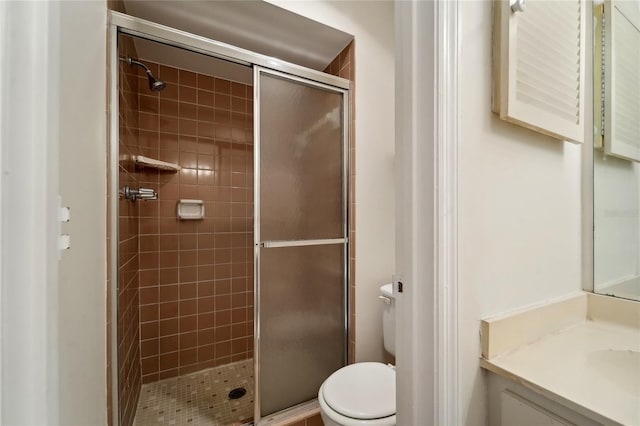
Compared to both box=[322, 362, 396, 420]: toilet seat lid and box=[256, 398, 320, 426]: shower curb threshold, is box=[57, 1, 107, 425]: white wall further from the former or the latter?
box=[322, 362, 396, 420]: toilet seat lid

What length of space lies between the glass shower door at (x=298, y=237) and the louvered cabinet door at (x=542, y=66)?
0.98 meters

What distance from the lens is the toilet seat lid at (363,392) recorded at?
102 cm

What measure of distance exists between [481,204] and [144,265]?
2059 mm

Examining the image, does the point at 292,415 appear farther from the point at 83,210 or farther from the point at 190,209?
the point at 190,209

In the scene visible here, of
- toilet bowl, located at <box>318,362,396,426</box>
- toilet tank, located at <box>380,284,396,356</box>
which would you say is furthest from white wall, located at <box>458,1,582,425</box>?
toilet tank, located at <box>380,284,396,356</box>

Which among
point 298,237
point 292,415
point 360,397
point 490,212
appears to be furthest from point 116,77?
point 292,415

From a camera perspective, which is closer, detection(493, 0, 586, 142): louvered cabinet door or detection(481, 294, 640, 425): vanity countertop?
detection(481, 294, 640, 425): vanity countertop

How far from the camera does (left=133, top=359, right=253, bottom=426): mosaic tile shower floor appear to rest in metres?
1.51

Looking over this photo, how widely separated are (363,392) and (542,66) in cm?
133

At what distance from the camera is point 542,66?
756 millimetres

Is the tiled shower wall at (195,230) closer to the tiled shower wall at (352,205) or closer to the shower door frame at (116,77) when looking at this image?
the shower door frame at (116,77)

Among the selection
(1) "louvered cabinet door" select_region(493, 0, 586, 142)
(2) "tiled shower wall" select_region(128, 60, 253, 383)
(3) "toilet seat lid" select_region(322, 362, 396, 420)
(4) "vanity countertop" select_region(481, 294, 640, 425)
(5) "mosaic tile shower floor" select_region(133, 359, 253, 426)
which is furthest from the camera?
(2) "tiled shower wall" select_region(128, 60, 253, 383)

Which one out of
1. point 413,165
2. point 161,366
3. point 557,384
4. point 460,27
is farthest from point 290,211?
point 161,366

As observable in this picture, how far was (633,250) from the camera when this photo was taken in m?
0.93
